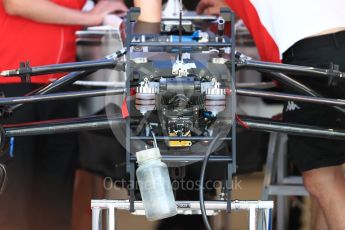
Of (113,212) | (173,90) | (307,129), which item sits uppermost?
(173,90)

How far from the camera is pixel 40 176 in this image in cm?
300

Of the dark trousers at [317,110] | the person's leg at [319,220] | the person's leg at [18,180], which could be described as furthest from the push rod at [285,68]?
the person's leg at [18,180]

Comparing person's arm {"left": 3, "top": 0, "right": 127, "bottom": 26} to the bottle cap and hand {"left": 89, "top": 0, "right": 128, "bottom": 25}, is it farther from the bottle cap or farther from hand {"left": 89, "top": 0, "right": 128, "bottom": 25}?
the bottle cap

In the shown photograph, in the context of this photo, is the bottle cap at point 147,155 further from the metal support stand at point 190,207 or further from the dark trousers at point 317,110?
the dark trousers at point 317,110

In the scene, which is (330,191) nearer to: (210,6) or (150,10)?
(150,10)

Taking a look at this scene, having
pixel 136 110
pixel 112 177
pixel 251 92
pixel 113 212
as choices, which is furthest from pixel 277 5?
pixel 112 177

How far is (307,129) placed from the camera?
74.8 inches

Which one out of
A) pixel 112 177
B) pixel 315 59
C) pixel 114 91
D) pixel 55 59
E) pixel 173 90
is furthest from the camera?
pixel 112 177

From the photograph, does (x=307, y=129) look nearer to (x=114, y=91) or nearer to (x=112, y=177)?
(x=114, y=91)

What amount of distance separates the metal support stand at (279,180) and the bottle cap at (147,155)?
1.32m

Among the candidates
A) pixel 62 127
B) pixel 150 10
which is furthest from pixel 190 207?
pixel 150 10

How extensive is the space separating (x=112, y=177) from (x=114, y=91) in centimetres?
106

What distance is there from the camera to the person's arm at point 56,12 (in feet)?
8.49

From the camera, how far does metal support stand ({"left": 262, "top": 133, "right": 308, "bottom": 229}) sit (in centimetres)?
291
